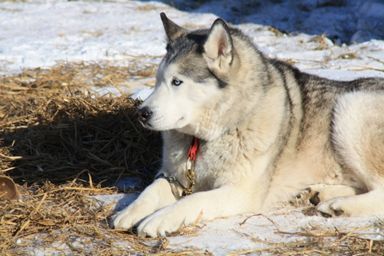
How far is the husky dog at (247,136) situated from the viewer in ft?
13.4

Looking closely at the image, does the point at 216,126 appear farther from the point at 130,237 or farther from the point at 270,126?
the point at 130,237

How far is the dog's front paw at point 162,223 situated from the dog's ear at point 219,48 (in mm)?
953

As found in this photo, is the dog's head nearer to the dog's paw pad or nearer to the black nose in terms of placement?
the black nose

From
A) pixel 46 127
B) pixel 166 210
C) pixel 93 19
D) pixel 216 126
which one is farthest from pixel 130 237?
pixel 93 19

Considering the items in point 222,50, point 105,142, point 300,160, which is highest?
point 222,50

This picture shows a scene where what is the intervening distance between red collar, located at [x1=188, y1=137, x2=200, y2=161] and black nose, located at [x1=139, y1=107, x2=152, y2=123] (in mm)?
511

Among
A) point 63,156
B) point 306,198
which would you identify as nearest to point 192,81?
point 306,198

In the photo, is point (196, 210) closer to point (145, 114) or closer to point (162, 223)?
point (162, 223)

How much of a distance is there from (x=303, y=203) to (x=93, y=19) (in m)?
6.25

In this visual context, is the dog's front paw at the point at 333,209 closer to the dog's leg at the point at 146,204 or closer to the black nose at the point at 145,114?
the dog's leg at the point at 146,204

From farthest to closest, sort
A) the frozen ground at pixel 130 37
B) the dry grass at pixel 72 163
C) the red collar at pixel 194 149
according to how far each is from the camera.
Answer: the frozen ground at pixel 130 37 < the red collar at pixel 194 149 < the dry grass at pixel 72 163

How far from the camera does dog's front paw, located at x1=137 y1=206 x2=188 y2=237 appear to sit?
3.74 metres

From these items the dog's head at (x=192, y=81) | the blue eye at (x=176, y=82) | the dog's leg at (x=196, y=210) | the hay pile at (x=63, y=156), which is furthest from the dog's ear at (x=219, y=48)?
the hay pile at (x=63, y=156)

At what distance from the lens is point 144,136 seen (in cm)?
Result: 547
